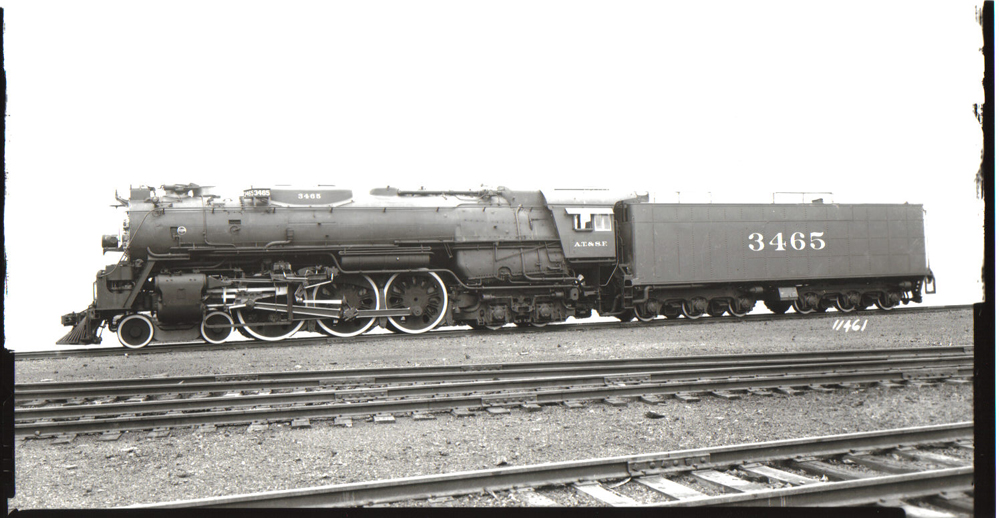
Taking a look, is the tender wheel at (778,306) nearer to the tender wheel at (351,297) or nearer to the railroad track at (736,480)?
the tender wheel at (351,297)

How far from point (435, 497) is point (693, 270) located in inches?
441

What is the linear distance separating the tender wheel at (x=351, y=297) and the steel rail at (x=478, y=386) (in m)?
4.80

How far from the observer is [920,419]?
4859 millimetres

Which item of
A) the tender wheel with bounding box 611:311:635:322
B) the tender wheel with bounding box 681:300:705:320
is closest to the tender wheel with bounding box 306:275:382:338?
the tender wheel with bounding box 611:311:635:322

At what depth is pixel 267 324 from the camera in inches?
449

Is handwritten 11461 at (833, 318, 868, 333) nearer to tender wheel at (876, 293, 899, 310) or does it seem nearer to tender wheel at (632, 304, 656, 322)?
tender wheel at (876, 293, 899, 310)

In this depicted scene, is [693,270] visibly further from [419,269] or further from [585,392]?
[585,392]

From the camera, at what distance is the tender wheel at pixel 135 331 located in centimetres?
1058

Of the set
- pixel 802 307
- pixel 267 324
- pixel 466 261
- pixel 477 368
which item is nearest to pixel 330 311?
pixel 267 324

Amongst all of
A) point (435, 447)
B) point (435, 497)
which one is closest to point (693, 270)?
point (435, 447)

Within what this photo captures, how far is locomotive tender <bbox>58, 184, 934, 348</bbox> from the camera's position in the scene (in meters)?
10.9

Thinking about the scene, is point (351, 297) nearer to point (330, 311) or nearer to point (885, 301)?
point (330, 311)

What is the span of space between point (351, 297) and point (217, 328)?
244 cm

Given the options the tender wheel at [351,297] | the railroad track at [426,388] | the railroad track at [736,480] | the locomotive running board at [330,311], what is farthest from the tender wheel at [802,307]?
the railroad track at [736,480]
